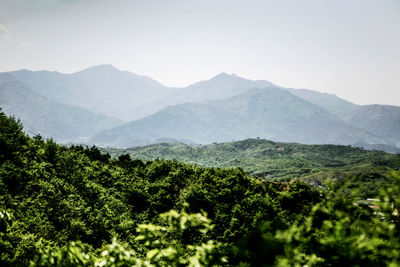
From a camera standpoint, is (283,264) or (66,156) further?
(66,156)

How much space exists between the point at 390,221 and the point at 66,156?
17133 mm

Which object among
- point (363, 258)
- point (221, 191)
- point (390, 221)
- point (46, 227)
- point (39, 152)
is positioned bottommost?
point (46, 227)

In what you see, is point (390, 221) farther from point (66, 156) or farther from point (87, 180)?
point (66, 156)

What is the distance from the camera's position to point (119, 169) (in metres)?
18.7

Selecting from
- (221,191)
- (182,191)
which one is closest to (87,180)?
(182,191)

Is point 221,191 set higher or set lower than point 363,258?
lower

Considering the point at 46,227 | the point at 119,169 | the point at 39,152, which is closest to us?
the point at 46,227

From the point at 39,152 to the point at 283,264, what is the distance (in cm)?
1642

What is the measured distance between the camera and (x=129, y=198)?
15.5 meters

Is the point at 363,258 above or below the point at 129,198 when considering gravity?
above

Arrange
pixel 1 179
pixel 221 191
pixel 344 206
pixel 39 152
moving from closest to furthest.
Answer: pixel 344 206
pixel 1 179
pixel 221 191
pixel 39 152

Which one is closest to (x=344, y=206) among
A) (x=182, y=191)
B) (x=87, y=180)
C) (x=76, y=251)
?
(x=76, y=251)

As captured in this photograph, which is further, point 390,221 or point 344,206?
point 344,206

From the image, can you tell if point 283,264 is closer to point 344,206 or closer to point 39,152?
point 344,206
